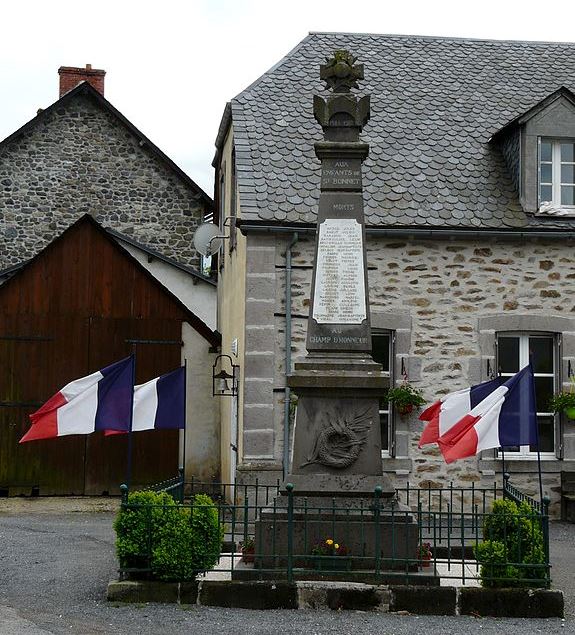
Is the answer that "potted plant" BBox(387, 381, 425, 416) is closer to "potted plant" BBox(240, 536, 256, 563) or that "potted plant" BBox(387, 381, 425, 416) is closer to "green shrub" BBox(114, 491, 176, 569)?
"potted plant" BBox(240, 536, 256, 563)

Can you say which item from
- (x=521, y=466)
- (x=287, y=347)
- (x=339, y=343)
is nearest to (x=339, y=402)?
(x=339, y=343)

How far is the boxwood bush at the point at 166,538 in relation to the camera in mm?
8375

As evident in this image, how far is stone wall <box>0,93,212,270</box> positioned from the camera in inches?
872

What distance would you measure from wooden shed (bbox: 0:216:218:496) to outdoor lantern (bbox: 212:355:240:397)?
39 cm

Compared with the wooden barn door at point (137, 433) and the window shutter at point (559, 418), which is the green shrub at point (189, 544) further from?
the wooden barn door at point (137, 433)

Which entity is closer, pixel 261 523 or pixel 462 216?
pixel 261 523

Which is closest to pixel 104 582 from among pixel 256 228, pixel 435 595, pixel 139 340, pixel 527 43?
pixel 435 595

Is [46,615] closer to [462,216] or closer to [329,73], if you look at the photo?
[329,73]

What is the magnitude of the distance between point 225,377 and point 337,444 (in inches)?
234

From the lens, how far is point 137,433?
54.7 ft

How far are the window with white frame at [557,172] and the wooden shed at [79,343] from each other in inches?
216

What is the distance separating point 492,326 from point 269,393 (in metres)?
2.95

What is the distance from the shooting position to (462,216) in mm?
14156

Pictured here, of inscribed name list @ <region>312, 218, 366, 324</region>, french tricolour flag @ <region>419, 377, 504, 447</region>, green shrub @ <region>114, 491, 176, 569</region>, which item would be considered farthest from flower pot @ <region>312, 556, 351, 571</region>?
french tricolour flag @ <region>419, 377, 504, 447</region>
